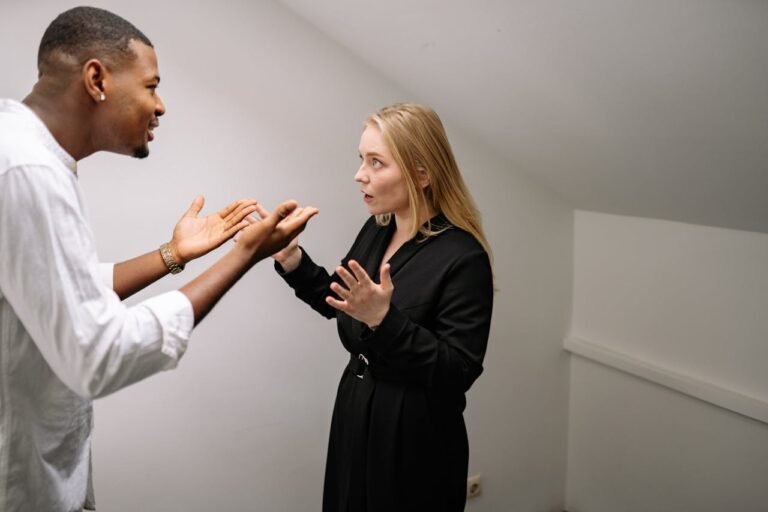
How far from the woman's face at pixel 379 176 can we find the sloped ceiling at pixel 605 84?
1.43 feet

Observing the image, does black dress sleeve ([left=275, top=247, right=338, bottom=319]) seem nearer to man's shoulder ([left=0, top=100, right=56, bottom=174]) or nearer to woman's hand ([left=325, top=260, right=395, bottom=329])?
woman's hand ([left=325, top=260, right=395, bottom=329])

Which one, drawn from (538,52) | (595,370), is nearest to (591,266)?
(595,370)

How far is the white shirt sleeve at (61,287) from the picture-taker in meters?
0.90

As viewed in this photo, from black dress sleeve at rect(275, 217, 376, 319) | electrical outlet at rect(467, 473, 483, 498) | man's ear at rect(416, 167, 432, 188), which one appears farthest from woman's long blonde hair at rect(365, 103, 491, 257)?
electrical outlet at rect(467, 473, 483, 498)

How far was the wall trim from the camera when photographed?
80.4 inches

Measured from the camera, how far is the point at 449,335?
142 centimetres

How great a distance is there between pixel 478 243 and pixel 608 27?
1.83 feet

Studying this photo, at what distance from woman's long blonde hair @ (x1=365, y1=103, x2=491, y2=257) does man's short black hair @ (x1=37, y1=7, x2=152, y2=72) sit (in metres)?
0.62

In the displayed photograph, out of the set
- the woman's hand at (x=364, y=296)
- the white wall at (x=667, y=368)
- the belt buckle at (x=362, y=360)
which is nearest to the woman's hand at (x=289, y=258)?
the belt buckle at (x=362, y=360)

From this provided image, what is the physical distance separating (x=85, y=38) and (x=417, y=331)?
0.81 meters

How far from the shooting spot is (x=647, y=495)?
2.43 m

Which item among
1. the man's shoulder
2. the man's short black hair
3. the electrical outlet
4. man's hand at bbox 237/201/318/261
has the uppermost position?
the man's short black hair

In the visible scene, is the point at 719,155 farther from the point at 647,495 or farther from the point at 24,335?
the point at 24,335

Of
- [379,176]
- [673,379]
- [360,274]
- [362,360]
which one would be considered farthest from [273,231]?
[673,379]
